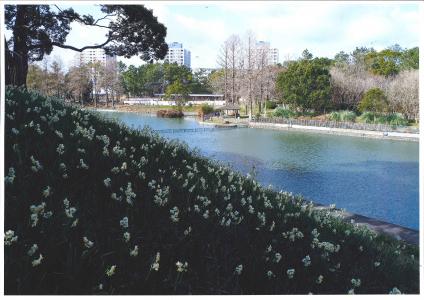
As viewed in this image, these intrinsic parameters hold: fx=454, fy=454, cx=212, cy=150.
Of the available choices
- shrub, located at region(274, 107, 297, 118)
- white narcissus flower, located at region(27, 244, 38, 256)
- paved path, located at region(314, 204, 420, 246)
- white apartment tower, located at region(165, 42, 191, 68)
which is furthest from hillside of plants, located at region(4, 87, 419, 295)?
white apartment tower, located at region(165, 42, 191, 68)

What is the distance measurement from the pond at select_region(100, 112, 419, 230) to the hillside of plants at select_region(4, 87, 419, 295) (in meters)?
1.85

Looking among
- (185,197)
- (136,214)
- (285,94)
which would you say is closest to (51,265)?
(136,214)

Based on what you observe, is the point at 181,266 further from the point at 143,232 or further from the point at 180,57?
the point at 180,57

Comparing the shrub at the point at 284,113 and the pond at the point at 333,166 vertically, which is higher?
the shrub at the point at 284,113

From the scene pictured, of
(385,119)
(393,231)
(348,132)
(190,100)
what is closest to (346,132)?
(348,132)

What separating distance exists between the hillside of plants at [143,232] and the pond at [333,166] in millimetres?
1854

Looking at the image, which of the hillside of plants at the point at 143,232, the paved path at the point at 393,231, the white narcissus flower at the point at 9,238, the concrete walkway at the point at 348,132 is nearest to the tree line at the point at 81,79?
the concrete walkway at the point at 348,132

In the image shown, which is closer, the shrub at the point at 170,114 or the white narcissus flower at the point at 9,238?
the white narcissus flower at the point at 9,238

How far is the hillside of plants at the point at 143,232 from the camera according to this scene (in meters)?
1.63

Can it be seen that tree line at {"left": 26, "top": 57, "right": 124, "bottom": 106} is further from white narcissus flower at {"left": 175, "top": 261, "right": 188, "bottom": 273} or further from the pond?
white narcissus flower at {"left": 175, "top": 261, "right": 188, "bottom": 273}

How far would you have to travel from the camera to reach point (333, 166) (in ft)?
40.0

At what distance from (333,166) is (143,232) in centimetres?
1091

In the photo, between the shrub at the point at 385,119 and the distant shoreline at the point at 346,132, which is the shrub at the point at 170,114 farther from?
the shrub at the point at 385,119

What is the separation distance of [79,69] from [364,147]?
67.4ft
